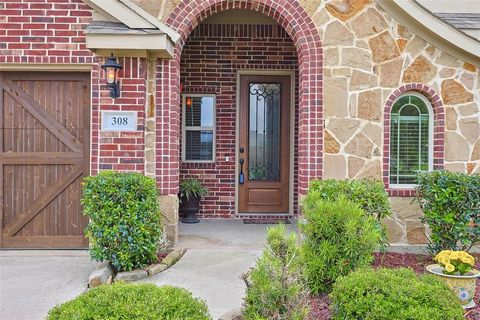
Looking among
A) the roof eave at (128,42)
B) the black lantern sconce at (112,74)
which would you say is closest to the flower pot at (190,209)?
the black lantern sconce at (112,74)

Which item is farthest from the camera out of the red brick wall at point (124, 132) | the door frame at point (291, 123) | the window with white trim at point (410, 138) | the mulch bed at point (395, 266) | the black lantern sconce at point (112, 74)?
the door frame at point (291, 123)

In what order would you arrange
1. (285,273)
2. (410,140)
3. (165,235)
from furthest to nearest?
(410,140) < (165,235) < (285,273)

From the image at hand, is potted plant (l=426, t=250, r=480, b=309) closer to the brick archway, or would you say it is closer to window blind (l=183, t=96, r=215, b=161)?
the brick archway

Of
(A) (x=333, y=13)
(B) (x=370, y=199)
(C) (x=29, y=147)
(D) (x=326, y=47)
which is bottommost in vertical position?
(B) (x=370, y=199)

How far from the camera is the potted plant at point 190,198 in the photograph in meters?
7.51

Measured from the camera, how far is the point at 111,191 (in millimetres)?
4582

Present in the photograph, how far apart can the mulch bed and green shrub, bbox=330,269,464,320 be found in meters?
0.34

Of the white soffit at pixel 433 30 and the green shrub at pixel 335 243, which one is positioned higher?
the white soffit at pixel 433 30

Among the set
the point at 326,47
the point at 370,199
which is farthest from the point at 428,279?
the point at 326,47

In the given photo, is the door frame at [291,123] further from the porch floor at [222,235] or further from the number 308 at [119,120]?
the number 308 at [119,120]

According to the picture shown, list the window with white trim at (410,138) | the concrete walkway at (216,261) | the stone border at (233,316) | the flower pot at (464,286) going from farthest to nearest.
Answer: the window with white trim at (410,138)
the concrete walkway at (216,261)
the flower pot at (464,286)
the stone border at (233,316)

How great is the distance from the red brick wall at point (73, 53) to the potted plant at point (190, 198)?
2.03m

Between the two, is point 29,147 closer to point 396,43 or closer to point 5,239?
point 5,239

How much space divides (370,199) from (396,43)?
2.37 metres
